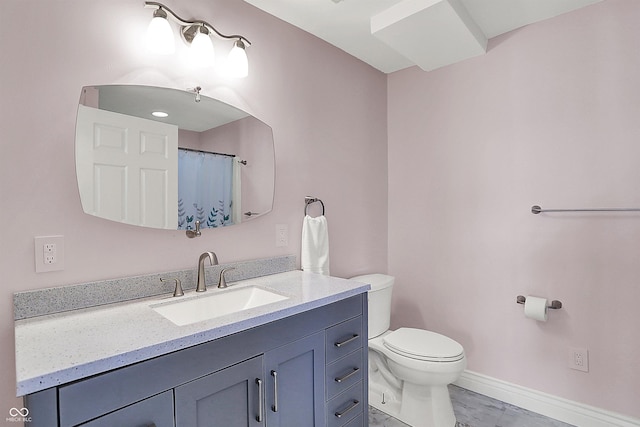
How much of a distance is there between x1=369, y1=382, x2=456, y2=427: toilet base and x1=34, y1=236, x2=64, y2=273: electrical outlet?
1.84m

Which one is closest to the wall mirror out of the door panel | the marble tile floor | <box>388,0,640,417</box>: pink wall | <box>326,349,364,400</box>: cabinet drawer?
the door panel

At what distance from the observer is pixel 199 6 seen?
1571 millimetres

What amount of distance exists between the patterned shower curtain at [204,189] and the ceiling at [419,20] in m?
0.92

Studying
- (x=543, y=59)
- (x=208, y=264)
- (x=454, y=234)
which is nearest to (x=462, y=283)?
(x=454, y=234)

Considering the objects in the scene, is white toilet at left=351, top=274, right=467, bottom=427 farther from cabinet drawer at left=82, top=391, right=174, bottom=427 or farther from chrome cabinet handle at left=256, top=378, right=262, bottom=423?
cabinet drawer at left=82, top=391, right=174, bottom=427

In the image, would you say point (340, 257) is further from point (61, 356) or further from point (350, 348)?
point (61, 356)

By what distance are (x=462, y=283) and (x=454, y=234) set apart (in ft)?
1.14

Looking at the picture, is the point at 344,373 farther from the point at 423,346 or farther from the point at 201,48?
the point at 201,48

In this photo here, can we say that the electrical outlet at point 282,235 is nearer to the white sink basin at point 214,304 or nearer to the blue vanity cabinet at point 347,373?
the white sink basin at point 214,304

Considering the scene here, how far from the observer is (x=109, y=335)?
951 millimetres

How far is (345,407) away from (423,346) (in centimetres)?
64

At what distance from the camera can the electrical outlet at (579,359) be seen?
1874mm

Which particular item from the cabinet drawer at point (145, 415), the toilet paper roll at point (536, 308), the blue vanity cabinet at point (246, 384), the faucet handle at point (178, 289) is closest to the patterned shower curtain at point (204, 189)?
the faucet handle at point (178, 289)

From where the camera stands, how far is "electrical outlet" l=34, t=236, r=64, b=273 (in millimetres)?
1154
